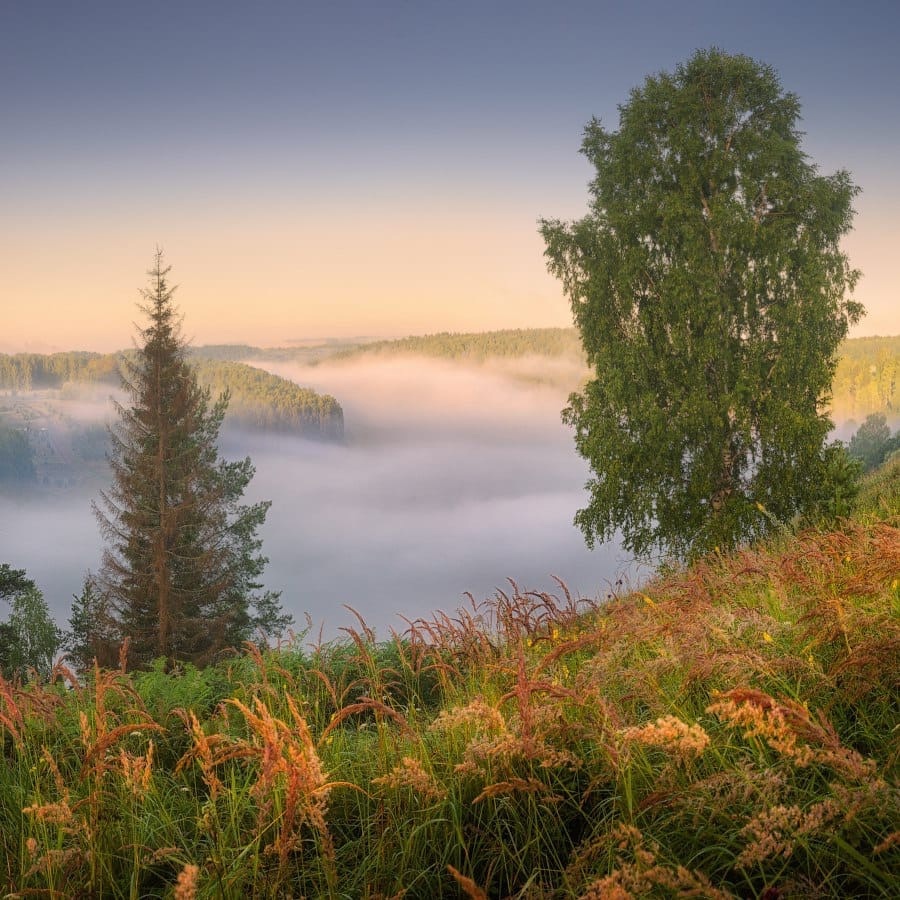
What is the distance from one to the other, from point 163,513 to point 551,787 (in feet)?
83.9

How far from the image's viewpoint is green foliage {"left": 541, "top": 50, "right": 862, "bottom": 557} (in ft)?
53.2

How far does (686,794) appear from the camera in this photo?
2.34 m

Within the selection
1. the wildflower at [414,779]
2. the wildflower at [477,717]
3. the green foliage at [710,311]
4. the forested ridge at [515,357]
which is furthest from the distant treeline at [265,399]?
the wildflower at [414,779]

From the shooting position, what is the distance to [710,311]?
54.5ft

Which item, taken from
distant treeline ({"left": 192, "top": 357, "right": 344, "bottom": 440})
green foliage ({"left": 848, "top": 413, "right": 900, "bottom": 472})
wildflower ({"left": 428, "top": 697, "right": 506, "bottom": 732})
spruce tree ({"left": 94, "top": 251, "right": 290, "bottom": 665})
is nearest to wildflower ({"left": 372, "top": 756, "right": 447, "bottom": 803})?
wildflower ({"left": 428, "top": 697, "right": 506, "bottom": 732})

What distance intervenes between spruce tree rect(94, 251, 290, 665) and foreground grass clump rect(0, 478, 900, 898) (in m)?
23.0

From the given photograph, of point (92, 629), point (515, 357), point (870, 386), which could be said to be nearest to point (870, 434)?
point (870, 386)

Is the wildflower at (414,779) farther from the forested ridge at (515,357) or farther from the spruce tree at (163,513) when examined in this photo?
the forested ridge at (515,357)

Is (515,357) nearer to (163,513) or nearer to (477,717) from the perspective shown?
(163,513)

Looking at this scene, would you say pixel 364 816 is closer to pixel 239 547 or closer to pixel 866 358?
pixel 239 547

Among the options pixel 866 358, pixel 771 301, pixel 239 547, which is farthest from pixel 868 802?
pixel 866 358

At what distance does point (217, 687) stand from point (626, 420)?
13456mm

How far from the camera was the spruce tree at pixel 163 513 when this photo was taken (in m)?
25.5

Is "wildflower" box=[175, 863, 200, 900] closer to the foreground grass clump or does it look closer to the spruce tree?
the foreground grass clump
